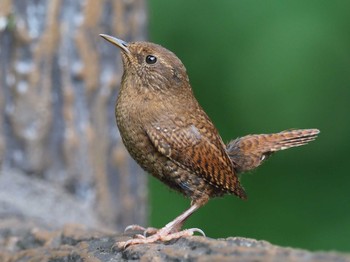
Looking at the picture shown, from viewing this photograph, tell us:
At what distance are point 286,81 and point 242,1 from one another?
65 centimetres

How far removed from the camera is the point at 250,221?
663 cm

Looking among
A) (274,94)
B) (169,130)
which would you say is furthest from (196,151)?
(274,94)

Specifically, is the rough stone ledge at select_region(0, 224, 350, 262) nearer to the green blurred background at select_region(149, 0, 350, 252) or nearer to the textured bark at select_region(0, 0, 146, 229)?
the textured bark at select_region(0, 0, 146, 229)

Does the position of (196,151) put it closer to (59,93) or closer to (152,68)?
(152,68)

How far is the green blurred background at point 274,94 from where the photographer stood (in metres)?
6.47

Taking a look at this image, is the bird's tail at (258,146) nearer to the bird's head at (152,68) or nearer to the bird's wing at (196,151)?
the bird's wing at (196,151)

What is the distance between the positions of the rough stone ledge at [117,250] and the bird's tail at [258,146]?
0.64m

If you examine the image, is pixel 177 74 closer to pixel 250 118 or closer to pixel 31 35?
pixel 31 35

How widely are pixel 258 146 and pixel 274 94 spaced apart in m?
2.28

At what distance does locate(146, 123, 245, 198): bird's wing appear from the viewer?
416 cm

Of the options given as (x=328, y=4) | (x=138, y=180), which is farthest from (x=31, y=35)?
(x=328, y=4)

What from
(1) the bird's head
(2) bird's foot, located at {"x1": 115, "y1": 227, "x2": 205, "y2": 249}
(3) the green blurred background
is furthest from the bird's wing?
(3) the green blurred background

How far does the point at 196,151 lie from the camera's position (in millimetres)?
4230

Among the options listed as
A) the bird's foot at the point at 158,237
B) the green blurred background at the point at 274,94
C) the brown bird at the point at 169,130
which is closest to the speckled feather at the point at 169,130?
the brown bird at the point at 169,130
